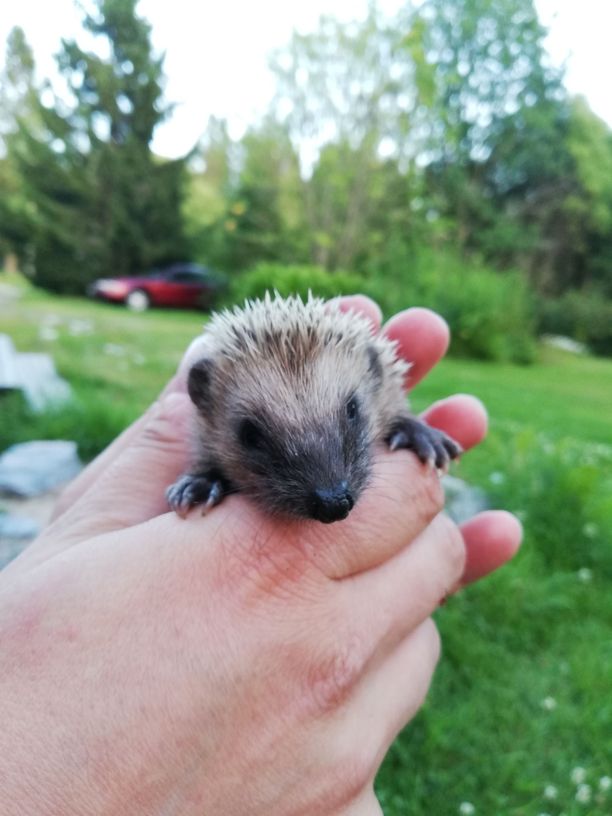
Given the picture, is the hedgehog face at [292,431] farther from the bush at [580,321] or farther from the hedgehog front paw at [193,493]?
the bush at [580,321]

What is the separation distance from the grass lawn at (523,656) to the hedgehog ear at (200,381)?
1.19 metres

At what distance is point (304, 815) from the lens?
1135 millimetres

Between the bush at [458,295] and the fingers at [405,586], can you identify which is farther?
the bush at [458,295]

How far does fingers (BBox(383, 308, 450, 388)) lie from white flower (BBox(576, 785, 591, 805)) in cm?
126

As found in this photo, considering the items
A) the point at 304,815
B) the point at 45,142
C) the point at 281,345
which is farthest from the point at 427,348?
the point at 45,142

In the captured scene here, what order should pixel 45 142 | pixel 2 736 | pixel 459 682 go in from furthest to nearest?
pixel 45 142
pixel 459 682
pixel 2 736

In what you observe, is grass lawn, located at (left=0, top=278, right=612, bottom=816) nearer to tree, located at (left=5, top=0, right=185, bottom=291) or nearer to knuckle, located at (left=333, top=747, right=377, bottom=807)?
knuckle, located at (left=333, top=747, right=377, bottom=807)

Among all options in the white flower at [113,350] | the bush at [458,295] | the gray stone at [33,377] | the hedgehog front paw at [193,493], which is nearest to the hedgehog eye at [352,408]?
the hedgehog front paw at [193,493]

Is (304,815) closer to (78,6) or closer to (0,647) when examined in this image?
(0,647)

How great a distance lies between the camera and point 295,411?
1.53 meters

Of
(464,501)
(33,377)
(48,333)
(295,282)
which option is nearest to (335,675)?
(464,501)

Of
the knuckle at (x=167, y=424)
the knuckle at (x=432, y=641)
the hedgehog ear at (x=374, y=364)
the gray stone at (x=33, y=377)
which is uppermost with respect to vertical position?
the hedgehog ear at (x=374, y=364)

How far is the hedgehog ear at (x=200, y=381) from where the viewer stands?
1.77 m

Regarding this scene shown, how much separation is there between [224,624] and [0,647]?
359 mm
